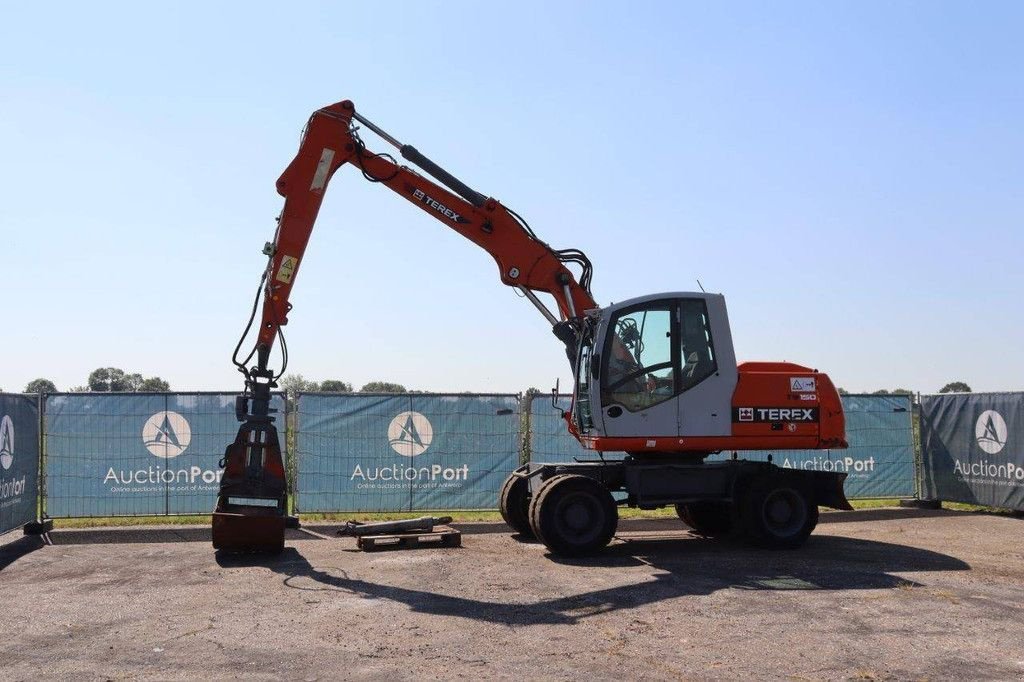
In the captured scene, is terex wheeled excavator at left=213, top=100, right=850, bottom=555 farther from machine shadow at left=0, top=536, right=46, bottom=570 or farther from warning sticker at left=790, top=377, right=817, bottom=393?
machine shadow at left=0, top=536, right=46, bottom=570

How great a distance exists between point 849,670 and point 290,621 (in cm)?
478

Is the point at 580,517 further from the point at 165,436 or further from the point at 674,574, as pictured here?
the point at 165,436

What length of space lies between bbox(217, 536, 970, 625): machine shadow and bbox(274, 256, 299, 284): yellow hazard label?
354cm

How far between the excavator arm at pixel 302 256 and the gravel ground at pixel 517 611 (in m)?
0.64

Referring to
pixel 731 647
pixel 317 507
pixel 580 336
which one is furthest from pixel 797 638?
pixel 317 507

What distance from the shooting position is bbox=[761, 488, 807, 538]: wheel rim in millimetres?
12484

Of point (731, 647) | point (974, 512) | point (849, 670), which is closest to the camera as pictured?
point (849, 670)

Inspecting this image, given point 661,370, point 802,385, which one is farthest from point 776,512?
point 661,370

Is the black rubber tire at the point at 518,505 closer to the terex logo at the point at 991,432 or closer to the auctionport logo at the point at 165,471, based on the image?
the auctionport logo at the point at 165,471

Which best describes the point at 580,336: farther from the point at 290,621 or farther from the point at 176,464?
the point at 176,464

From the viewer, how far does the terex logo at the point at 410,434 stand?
50.9 ft

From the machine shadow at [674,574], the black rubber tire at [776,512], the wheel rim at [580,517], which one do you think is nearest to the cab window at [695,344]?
the black rubber tire at [776,512]

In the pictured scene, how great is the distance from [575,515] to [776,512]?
285 cm

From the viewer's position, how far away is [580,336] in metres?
12.7
